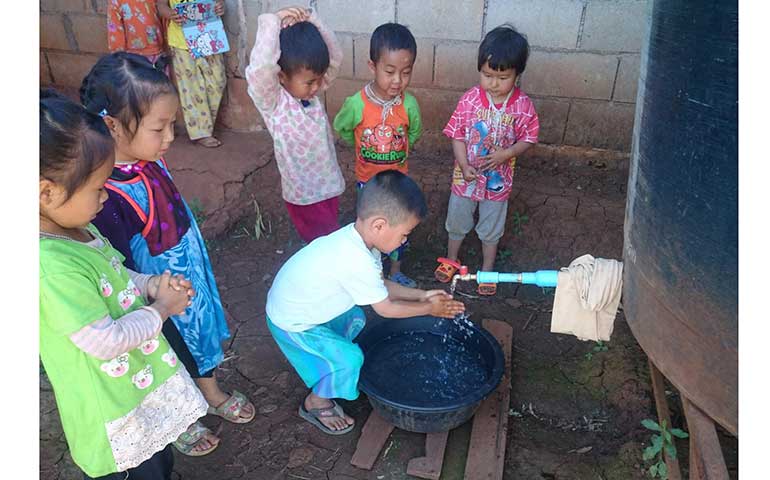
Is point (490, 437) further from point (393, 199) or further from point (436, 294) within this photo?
point (393, 199)

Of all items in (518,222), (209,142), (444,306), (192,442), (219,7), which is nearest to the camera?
(444,306)

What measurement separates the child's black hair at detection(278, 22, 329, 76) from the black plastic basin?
124cm

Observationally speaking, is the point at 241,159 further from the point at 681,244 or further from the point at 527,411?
the point at 681,244

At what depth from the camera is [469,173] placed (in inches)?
119

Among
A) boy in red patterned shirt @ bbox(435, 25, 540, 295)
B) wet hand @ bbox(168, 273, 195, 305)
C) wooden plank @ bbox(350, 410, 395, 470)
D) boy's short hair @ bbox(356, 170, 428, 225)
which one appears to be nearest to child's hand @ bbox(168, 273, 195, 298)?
wet hand @ bbox(168, 273, 195, 305)

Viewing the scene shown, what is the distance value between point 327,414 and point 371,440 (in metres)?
0.23

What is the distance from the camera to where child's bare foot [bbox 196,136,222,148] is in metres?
4.28

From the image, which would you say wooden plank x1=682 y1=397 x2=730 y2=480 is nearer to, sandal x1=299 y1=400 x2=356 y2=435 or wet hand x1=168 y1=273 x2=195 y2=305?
sandal x1=299 y1=400 x2=356 y2=435

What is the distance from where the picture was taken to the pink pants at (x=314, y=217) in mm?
2992

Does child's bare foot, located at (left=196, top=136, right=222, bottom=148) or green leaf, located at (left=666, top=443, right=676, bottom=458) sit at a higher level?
child's bare foot, located at (left=196, top=136, right=222, bottom=148)

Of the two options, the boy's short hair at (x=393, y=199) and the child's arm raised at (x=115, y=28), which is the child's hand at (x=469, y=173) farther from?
the child's arm raised at (x=115, y=28)

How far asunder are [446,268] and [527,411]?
0.76 m

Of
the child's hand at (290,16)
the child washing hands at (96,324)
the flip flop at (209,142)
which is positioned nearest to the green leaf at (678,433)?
the child washing hands at (96,324)

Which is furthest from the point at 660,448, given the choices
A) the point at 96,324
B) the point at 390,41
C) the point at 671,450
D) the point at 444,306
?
the point at 390,41
